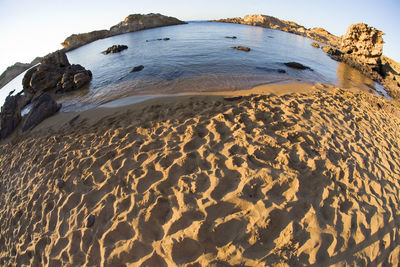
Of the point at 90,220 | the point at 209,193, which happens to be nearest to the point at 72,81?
the point at 90,220

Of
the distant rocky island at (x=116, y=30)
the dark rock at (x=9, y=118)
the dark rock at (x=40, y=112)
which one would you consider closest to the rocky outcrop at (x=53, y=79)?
the dark rock at (x=9, y=118)

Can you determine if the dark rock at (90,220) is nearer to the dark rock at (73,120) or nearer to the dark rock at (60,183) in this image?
the dark rock at (60,183)

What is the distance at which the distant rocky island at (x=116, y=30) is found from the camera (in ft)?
126

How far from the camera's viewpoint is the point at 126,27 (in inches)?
2057

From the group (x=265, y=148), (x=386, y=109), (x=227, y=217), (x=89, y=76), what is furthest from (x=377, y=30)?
(x=89, y=76)

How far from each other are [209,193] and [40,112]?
9355mm

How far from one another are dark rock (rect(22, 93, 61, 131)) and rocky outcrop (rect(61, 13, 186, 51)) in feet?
147

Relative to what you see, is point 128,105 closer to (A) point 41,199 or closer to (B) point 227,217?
(A) point 41,199

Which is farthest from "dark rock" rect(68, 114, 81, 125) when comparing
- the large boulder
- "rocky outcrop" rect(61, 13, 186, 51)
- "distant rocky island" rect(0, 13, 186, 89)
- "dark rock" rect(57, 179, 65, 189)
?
"rocky outcrop" rect(61, 13, 186, 51)

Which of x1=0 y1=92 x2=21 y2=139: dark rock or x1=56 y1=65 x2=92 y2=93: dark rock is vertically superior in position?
x1=56 y1=65 x2=92 y2=93: dark rock

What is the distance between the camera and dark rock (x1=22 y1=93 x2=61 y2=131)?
7.75 meters

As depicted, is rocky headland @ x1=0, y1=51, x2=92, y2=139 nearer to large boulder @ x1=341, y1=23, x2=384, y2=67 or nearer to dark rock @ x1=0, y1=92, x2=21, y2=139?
dark rock @ x1=0, y1=92, x2=21, y2=139

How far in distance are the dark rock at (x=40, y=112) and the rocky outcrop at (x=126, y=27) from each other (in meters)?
44.8

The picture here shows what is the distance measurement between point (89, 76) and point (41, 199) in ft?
38.1
